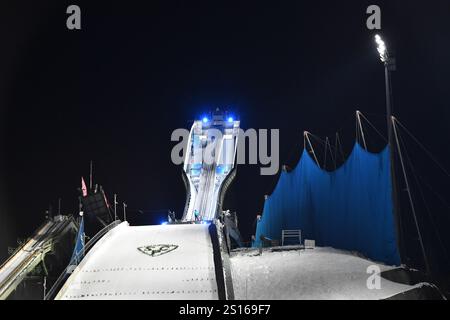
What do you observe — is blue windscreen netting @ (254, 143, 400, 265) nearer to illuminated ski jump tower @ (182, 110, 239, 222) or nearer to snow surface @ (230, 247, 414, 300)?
snow surface @ (230, 247, 414, 300)

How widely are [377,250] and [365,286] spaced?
2.24 m

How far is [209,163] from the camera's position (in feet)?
A: 132

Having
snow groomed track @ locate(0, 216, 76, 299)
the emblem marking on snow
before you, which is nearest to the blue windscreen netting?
the emblem marking on snow

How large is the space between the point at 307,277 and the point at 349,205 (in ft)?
12.4

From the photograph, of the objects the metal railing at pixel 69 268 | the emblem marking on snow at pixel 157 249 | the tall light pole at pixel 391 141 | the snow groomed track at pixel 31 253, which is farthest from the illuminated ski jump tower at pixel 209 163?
the tall light pole at pixel 391 141

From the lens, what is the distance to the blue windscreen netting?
13.1 m

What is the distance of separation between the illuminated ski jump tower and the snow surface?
16.7 m

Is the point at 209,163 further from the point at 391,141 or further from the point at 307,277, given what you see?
the point at 391,141

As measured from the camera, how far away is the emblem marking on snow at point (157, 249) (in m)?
14.3

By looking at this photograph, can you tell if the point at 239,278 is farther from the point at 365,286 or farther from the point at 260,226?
the point at 260,226

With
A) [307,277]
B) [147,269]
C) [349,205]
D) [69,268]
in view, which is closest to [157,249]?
[147,269]
